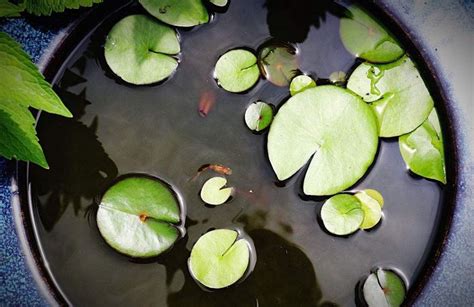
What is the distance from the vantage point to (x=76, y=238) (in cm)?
114

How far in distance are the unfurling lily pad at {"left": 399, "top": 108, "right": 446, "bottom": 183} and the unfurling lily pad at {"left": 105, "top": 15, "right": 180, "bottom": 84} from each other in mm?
513

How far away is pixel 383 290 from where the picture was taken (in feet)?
3.65

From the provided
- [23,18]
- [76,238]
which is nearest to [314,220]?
[76,238]

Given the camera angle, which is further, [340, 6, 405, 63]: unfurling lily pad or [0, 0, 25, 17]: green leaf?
[340, 6, 405, 63]: unfurling lily pad

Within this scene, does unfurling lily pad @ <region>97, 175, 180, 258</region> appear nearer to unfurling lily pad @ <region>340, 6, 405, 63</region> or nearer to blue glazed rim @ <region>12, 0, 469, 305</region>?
blue glazed rim @ <region>12, 0, 469, 305</region>

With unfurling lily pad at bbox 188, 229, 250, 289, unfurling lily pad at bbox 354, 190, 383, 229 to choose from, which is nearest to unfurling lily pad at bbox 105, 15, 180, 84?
unfurling lily pad at bbox 188, 229, 250, 289

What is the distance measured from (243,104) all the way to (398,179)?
358 millimetres

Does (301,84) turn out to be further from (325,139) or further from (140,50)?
(140,50)

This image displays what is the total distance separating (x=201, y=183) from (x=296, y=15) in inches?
16.5

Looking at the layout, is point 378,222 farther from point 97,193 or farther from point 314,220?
point 97,193

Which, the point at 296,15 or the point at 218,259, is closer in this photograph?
the point at 218,259

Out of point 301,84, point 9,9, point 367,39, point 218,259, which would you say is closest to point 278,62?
point 301,84

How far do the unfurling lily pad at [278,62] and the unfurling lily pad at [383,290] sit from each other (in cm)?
44

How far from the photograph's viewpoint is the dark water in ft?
3.71
